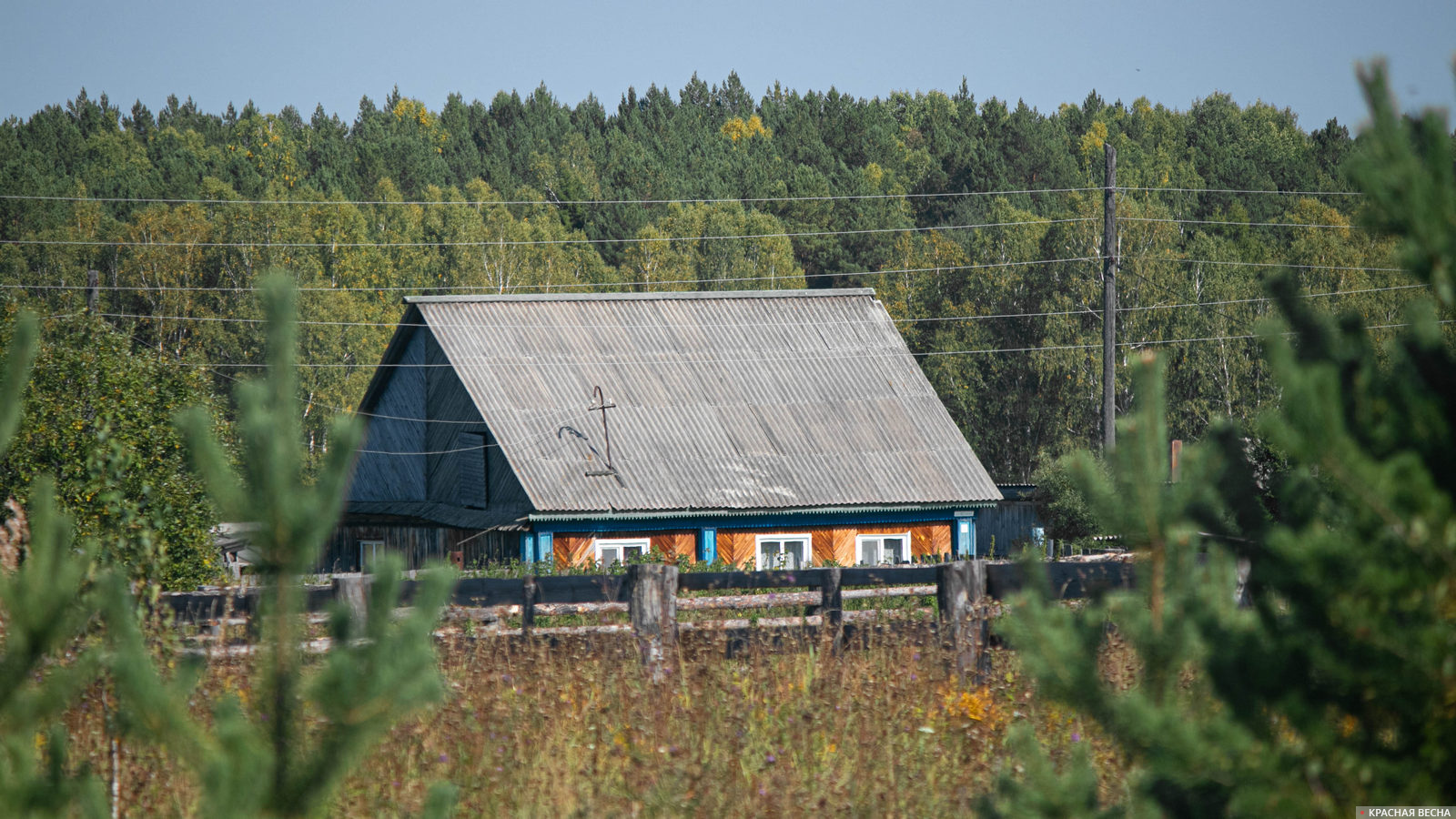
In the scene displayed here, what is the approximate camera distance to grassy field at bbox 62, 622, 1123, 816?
5.14 m

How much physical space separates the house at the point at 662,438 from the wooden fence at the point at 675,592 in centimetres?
1298

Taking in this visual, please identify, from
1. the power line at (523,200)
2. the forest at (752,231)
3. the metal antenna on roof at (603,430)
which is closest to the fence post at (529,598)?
the metal antenna on roof at (603,430)

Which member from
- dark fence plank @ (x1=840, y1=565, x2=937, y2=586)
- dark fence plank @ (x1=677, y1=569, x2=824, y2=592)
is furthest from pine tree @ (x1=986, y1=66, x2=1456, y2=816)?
dark fence plank @ (x1=840, y1=565, x2=937, y2=586)

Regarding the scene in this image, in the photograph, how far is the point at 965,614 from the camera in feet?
29.3

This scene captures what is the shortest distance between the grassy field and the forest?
87.0 ft

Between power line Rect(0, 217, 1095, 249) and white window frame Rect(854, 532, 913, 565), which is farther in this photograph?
power line Rect(0, 217, 1095, 249)

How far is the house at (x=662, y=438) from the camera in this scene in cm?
2395

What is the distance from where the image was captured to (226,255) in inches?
2250

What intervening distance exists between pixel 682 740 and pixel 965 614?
3.52 m

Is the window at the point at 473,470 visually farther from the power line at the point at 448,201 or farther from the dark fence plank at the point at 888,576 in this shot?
the power line at the point at 448,201

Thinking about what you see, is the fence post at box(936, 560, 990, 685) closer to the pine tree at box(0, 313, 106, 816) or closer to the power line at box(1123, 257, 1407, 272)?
the pine tree at box(0, 313, 106, 816)

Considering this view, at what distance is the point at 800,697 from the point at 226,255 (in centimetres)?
5560

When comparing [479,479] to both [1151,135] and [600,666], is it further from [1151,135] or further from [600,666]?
[1151,135]

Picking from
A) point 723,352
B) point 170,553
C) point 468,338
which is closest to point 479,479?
point 468,338
